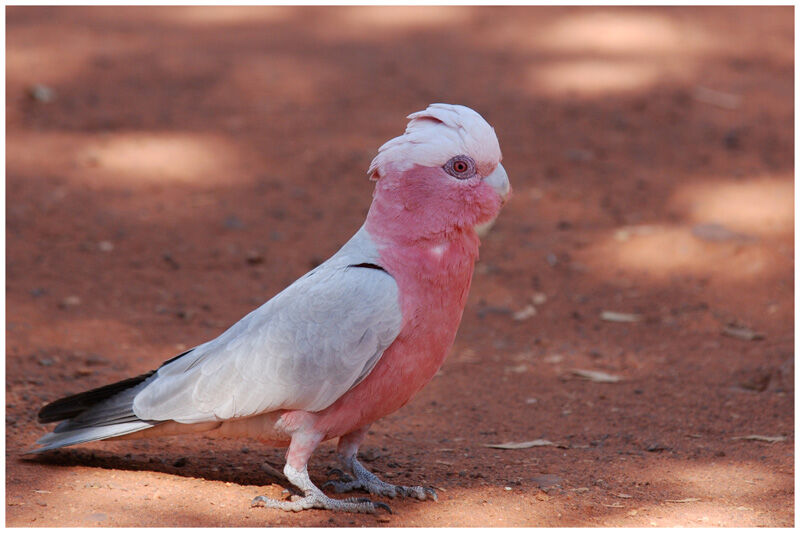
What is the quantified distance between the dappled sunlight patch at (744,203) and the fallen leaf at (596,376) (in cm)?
204

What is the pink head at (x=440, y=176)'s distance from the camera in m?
3.42

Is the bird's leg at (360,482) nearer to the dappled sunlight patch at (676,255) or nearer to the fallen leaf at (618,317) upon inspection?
the fallen leaf at (618,317)

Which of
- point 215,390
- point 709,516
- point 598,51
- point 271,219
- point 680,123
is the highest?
point 598,51

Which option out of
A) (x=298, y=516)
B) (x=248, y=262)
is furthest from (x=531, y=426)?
(x=248, y=262)

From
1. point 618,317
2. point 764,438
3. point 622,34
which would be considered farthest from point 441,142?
point 622,34

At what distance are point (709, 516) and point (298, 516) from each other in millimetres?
1451

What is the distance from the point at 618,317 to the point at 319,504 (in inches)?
116

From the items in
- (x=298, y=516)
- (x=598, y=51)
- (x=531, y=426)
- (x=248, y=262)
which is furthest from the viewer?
(x=598, y=51)

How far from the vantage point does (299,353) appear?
347cm

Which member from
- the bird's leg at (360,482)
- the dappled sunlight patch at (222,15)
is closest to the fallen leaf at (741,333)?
the bird's leg at (360,482)

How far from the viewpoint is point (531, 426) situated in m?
4.61

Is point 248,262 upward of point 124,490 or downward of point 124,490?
upward

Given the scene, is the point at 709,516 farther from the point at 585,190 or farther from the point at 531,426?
the point at 585,190

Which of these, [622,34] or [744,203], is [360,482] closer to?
[744,203]
